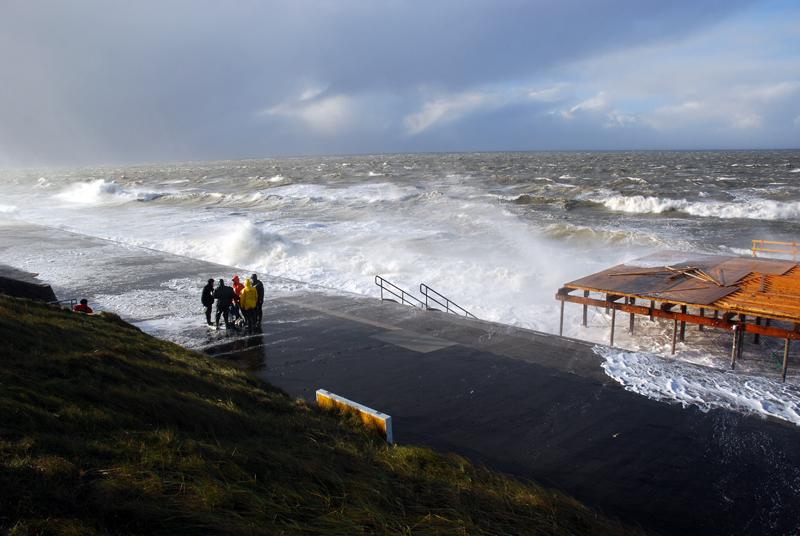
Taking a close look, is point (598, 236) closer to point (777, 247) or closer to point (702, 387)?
point (777, 247)

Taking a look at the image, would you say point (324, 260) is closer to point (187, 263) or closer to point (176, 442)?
point (187, 263)

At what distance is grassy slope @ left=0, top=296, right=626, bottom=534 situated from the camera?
144 inches

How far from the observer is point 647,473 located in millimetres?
6902

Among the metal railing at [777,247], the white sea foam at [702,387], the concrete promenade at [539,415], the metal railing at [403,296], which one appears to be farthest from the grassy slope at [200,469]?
the metal railing at [777,247]

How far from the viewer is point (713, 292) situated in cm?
1176

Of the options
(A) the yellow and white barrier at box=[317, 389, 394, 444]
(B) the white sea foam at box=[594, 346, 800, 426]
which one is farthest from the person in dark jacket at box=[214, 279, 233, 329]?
(B) the white sea foam at box=[594, 346, 800, 426]

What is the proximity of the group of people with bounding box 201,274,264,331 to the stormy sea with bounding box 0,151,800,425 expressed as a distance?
955 millimetres

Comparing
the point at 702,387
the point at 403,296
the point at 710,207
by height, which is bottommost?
the point at 403,296

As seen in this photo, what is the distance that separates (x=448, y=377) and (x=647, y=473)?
383cm

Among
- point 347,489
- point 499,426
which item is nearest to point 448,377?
point 499,426

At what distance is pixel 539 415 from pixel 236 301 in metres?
7.55

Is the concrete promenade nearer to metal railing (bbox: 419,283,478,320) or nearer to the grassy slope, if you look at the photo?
metal railing (bbox: 419,283,478,320)

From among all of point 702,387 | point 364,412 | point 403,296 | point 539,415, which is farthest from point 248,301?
point 702,387

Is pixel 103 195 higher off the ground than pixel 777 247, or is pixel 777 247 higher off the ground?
pixel 103 195
